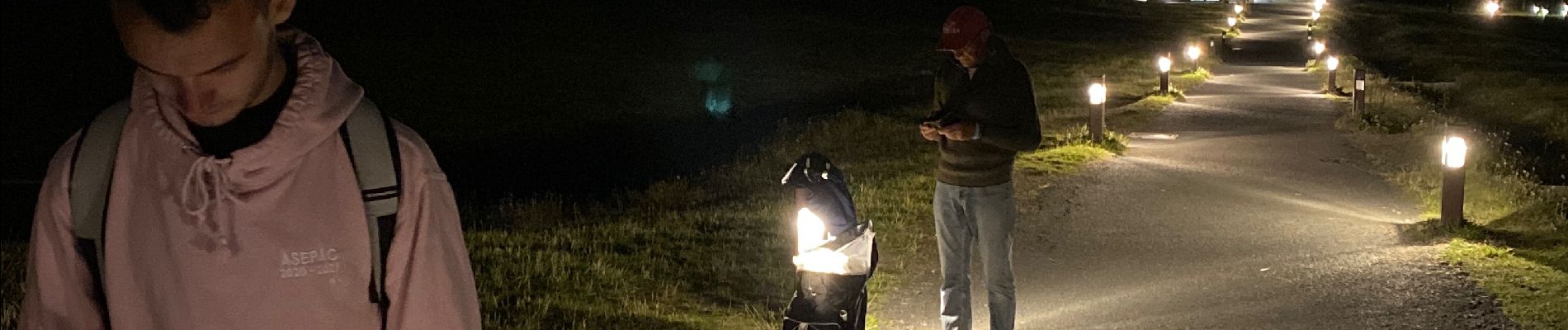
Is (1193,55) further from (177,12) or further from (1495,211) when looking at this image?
(177,12)

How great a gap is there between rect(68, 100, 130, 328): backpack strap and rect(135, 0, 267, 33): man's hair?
239 mm

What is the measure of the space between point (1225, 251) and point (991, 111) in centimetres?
374

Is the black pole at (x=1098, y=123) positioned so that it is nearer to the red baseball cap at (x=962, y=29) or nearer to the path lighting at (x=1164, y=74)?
the path lighting at (x=1164, y=74)

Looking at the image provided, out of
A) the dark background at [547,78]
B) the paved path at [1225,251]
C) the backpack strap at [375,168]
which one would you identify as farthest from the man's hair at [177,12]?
the dark background at [547,78]

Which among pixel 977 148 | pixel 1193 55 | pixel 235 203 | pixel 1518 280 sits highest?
pixel 1193 55

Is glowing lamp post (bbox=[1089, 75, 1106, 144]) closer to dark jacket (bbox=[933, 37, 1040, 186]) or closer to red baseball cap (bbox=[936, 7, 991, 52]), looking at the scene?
dark jacket (bbox=[933, 37, 1040, 186])

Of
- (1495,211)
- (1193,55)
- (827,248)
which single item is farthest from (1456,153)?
(1193,55)

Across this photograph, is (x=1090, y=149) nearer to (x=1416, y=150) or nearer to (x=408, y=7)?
(x=1416, y=150)

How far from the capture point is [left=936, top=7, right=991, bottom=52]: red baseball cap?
5.17m

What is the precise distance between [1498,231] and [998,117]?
4.87 metres

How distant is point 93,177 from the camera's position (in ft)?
7.91

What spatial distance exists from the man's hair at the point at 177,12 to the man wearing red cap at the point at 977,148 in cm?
319

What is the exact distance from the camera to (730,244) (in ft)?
28.7

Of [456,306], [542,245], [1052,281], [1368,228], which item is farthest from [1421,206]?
[456,306]
